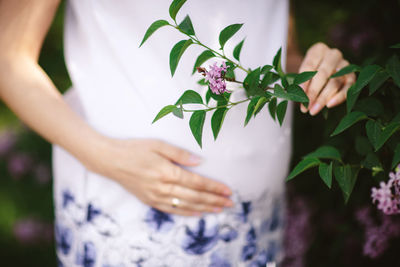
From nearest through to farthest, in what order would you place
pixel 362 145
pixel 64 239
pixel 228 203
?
pixel 362 145
pixel 228 203
pixel 64 239

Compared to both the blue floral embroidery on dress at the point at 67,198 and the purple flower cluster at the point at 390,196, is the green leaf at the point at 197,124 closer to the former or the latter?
the purple flower cluster at the point at 390,196

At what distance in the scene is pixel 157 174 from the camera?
32.0 inches

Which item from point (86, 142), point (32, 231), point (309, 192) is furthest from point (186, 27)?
point (32, 231)

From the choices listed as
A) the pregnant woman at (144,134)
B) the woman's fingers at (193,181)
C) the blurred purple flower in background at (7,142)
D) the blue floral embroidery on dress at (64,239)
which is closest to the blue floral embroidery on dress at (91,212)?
the pregnant woman at (144,134)

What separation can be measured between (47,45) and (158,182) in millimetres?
1966

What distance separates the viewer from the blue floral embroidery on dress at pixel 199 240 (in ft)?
2.88

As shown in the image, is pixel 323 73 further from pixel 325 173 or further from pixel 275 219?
pixel 275 219

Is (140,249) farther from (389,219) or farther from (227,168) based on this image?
(389,219)

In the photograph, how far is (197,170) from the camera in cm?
86

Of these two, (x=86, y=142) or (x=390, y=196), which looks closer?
(x=390, y=196)

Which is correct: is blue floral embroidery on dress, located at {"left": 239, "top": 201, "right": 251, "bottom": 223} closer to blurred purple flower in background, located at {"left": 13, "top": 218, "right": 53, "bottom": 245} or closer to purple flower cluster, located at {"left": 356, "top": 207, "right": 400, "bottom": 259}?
purple flower cluster, located at {"left": 356, "top": 207, "right": 400, "bottom": 259}

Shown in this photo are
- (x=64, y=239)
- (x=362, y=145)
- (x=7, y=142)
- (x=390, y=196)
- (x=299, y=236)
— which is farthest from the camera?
(x=7, y=142)

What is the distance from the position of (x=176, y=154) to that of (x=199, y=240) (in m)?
0.23

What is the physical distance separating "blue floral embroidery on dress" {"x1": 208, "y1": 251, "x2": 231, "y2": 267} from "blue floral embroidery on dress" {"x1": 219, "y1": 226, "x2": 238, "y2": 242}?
0.04 metres
